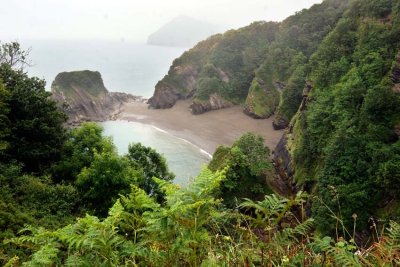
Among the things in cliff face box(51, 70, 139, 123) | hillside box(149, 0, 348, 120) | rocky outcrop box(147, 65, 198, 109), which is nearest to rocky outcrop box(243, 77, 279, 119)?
hillside box(149, 0, 348, 120)

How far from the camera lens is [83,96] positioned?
8462cm

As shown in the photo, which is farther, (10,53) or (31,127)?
(10,53)

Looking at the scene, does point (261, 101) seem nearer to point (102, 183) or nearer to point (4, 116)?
point (102, 183)

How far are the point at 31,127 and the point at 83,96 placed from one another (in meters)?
62.1

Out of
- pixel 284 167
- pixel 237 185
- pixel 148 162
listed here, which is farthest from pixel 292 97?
pixel 148 162

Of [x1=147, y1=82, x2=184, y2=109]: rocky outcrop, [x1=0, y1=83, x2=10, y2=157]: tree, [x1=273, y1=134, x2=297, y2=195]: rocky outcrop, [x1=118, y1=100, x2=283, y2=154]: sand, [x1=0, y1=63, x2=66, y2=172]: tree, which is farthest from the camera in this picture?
[x1=147, y1=82, x2=184, y2=109]: rocky outcrop

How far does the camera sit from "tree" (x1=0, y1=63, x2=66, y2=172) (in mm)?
24983

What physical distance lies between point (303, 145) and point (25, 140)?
28171 millimetres

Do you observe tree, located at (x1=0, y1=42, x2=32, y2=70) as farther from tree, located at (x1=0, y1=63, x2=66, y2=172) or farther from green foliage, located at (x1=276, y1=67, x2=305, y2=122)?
green foliage, located at (x1=276, y1=67, x2=305, y2=122)

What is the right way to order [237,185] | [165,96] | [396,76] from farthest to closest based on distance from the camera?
[165,96] < [237,185] < [396,76]

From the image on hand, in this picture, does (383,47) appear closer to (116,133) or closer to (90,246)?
(90,246)

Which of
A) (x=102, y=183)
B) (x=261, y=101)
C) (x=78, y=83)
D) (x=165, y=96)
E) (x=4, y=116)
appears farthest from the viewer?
(x=165, y=96)

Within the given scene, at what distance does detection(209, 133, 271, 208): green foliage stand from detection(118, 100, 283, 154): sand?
19.4 metres

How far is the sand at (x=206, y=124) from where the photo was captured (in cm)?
6150
